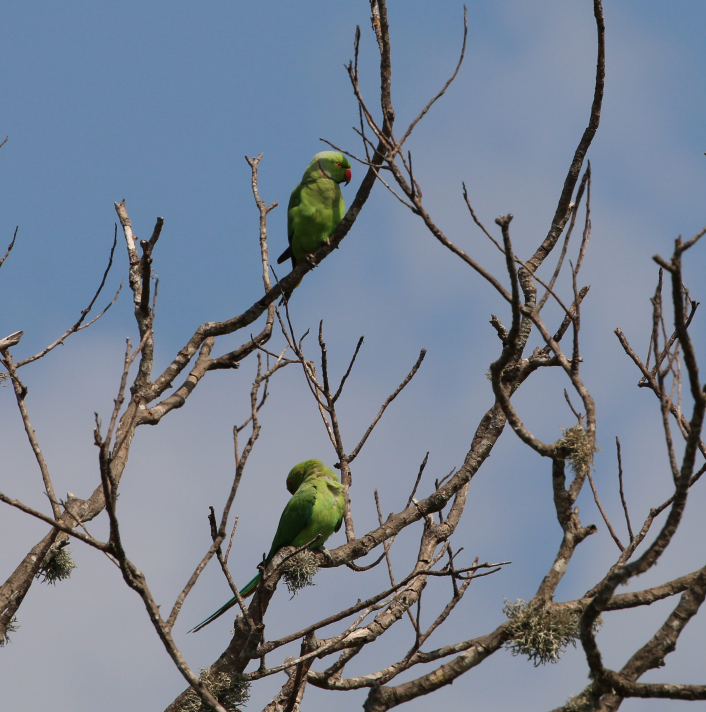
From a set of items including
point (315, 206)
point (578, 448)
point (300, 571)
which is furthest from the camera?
point (315, 206)

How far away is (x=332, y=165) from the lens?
25.2ft

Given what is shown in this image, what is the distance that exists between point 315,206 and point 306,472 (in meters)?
2.59

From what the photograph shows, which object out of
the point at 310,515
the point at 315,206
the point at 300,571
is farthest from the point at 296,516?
the point at 315,206

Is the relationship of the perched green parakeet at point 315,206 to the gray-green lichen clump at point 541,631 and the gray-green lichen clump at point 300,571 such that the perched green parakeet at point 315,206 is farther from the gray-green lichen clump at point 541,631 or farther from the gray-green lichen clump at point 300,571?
the gray-green lichen clump at point 541,631

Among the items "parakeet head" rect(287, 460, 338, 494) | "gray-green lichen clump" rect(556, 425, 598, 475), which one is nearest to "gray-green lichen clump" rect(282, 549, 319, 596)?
"parakeet head" rect(287, 460, 338, 494)

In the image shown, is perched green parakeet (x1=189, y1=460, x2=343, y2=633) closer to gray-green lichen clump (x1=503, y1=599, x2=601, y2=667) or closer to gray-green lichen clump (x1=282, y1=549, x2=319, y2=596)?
gray-green lichen clump (x1=282, y1=549, x2=319, y2=596)

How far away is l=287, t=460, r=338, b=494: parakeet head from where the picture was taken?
7.04 metres

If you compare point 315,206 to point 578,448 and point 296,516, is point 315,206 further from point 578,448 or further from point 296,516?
point 578,448

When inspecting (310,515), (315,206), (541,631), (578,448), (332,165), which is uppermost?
(332,165)

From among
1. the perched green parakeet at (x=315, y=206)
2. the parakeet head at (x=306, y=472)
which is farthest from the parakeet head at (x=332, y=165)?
the parakeet head at (x=306, y=472)

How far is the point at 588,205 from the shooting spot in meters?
3.95

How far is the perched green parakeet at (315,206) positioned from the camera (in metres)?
7.25

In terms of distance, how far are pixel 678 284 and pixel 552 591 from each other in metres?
1.91

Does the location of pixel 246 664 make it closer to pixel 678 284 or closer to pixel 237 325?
pixel 237 325
